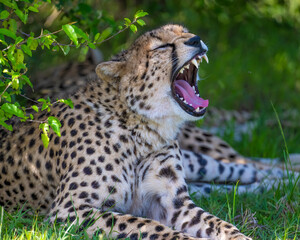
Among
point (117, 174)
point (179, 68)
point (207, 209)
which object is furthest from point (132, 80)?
point (207, 209)

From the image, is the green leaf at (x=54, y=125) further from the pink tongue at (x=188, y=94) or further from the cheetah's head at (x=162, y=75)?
the pink tongue at (x=188, y=94)

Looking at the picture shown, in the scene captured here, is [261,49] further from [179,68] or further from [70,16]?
[179,68]

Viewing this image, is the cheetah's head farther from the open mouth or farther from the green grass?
the green grass

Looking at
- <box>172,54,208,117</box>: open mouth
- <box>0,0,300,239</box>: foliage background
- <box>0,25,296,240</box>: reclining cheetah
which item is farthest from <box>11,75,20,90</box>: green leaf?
<box>0,0,300,239</box>: foliage background

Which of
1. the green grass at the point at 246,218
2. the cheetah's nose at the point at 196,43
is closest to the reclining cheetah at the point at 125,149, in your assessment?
the cheetah's nose at the point at 196,43

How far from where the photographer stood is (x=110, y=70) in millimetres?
3988

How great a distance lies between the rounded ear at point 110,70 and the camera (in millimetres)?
3965

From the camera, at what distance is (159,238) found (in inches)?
135

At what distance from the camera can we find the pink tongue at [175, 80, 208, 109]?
3.91 meters

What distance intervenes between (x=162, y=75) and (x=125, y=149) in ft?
1.73

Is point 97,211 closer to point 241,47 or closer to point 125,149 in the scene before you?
point 125,149

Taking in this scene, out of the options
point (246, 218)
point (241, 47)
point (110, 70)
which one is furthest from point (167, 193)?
point (241, 47)

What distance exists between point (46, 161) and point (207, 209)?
1136 mm

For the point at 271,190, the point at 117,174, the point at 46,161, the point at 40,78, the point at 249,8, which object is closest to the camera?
the point at 117,174
